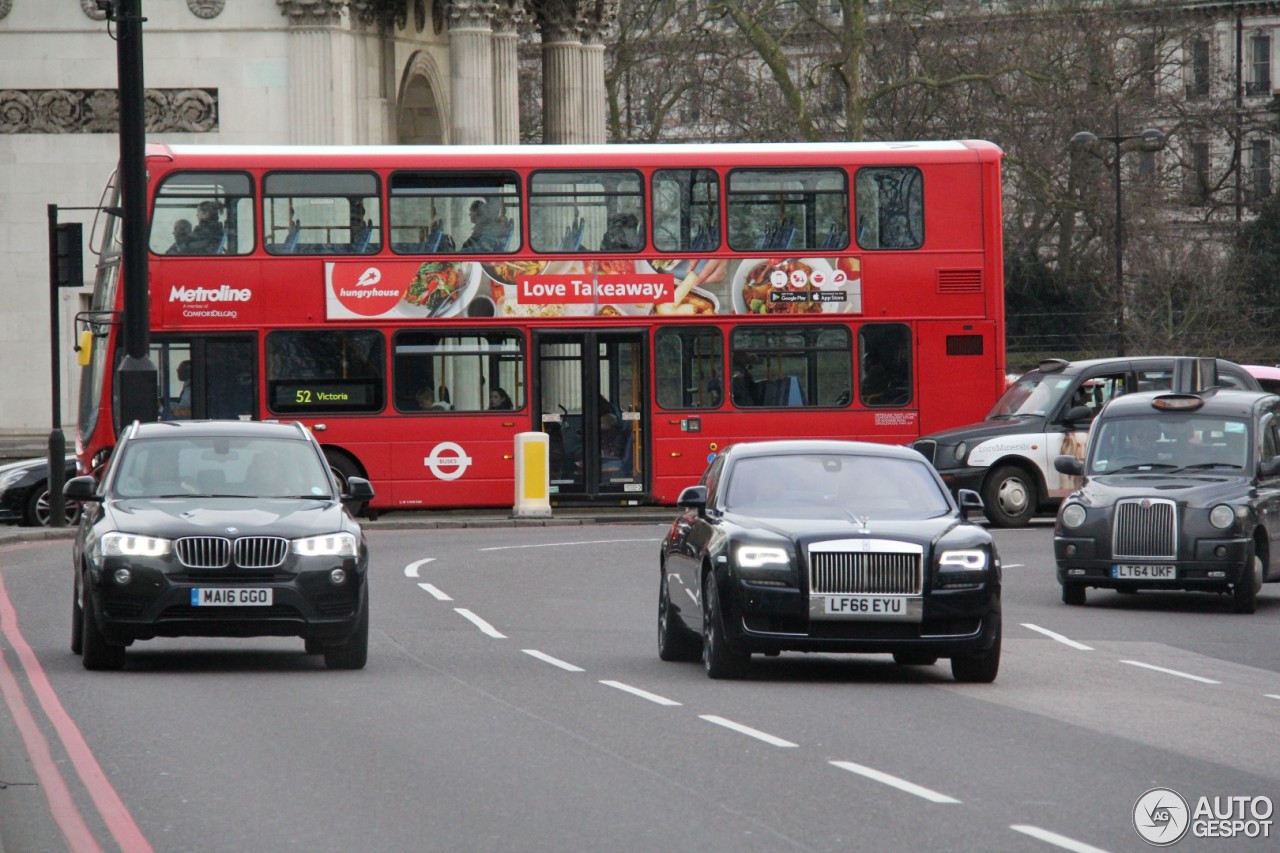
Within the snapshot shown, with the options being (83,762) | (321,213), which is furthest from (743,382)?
(83,762)

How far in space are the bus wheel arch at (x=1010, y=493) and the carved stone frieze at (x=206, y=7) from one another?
18861 millimetres

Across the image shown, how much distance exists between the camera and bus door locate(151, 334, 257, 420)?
29422 millimetres

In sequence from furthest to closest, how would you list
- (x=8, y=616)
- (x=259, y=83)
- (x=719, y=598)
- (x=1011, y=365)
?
(x=1011, y=365), (x=259, y=83), (x=8, y=616), (x=719, y=598)

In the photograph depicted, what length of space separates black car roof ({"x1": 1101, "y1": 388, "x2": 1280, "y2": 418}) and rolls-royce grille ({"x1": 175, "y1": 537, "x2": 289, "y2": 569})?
9.49 m

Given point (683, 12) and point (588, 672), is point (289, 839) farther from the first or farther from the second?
point (683, 12)

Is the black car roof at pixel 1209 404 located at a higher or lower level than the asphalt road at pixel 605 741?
higher

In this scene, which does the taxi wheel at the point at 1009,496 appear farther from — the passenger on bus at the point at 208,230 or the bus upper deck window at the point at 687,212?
the passenger on bus at the point at 208,230

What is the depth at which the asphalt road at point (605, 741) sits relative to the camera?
8648mm

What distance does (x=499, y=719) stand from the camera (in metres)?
11.9

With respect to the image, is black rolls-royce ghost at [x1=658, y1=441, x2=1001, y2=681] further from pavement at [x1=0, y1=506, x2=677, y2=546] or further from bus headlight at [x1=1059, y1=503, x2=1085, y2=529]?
pavement at [x1=0, y1=506, x2=677, y2=546]

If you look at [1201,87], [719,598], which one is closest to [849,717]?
[719,598]

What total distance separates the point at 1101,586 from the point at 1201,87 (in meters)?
60.2

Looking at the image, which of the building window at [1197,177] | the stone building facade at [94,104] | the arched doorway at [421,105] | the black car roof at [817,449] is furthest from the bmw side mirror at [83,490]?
the building window at [1197,177]

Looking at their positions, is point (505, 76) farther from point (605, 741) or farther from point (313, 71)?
point (605, 741)
